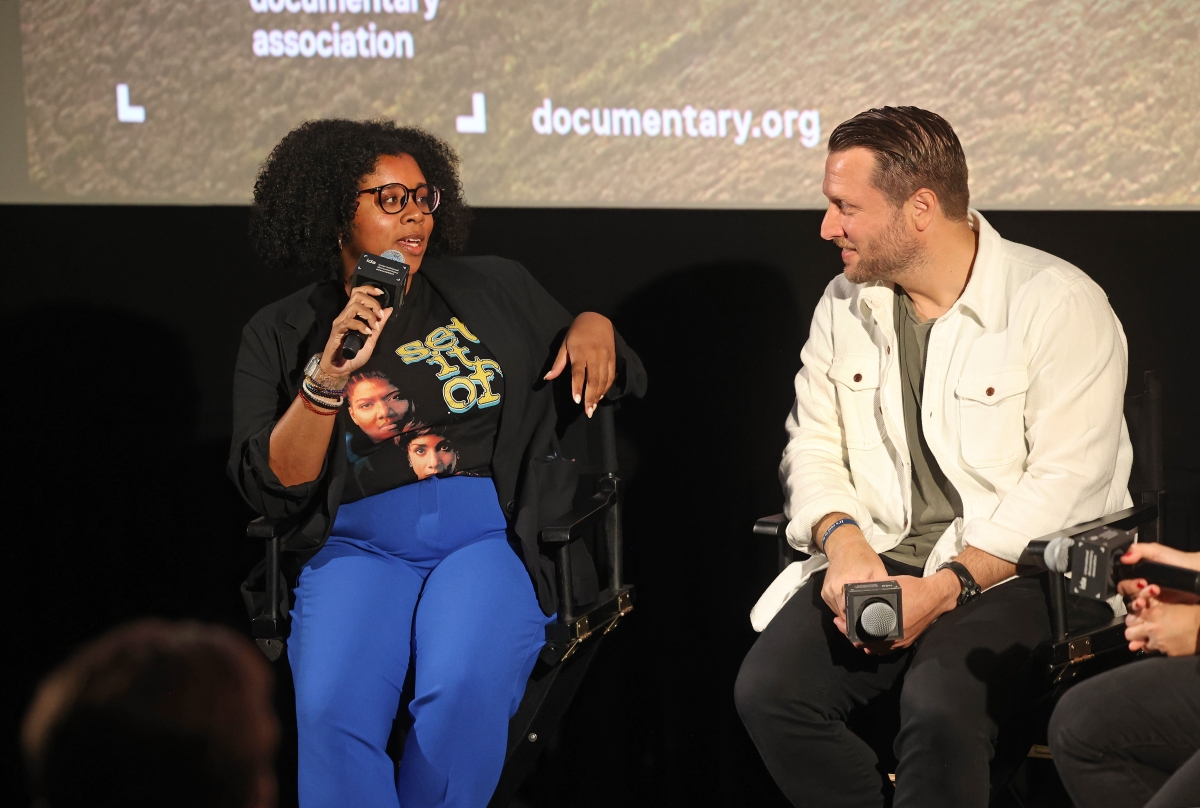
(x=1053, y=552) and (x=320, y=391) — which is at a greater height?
(x=320, y=391)

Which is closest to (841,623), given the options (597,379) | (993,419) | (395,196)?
(993,419)

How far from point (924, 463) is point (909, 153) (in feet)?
1.84

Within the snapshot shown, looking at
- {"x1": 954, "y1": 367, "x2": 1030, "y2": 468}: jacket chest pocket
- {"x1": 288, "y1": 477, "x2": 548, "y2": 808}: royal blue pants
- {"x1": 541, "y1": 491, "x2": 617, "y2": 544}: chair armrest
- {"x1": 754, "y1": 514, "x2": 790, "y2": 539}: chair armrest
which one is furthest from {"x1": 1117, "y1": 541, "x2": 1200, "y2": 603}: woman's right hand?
{"x1": 288, "y1": 477, "x2": 548, "y2": 808}: royal blue pants

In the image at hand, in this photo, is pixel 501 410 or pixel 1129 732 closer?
pixel 1129 732

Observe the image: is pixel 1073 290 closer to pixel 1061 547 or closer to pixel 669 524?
pixel 1061 547

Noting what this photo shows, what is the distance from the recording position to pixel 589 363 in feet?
7.07

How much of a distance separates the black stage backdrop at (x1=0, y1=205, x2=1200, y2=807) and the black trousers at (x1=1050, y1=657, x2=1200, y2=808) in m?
1.30

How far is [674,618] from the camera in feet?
10.2

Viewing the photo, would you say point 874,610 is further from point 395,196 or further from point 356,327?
point 395,196

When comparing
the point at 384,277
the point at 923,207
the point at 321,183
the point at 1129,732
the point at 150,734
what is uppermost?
the point at 321,183

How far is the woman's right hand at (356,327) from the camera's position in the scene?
193 cm

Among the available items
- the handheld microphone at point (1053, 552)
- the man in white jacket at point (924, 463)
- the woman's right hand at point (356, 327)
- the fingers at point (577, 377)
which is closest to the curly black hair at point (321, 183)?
the woman's right hand at point (356, 327)

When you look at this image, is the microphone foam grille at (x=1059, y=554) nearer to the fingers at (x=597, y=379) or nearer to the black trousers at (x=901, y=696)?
the black trousers at (x=901, y=696)

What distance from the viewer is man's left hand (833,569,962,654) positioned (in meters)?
1.86
